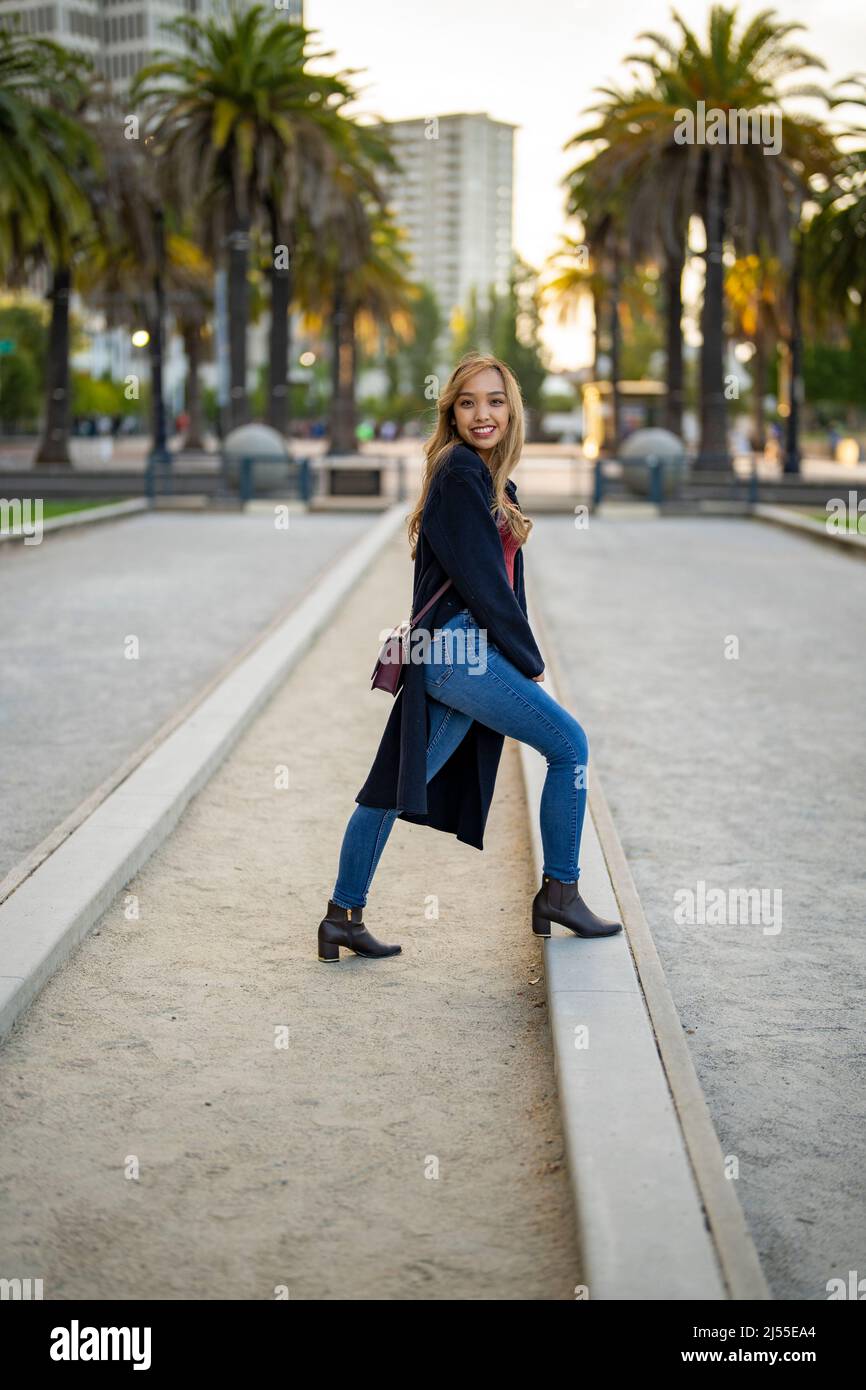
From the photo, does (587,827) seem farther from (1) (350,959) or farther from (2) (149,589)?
(2) (149,589)

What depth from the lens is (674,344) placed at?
124 ft

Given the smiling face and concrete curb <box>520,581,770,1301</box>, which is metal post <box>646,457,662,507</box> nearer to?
concrete curb <box>520,581,770,1301</box>

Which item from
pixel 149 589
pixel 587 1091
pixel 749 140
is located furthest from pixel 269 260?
pixel 587 1091

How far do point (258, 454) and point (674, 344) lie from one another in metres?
12.8

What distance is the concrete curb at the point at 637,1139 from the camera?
9.16 feet

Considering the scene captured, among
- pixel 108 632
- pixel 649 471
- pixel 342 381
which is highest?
pixel 342 381

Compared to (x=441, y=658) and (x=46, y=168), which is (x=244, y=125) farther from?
(x=441, y=658)

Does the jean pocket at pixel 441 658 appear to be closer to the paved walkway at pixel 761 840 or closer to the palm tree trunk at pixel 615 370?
the paved walkway at pixel 761 840

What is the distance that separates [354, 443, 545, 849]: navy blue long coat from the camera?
4191 mm

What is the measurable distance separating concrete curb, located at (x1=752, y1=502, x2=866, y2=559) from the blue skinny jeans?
15.4m

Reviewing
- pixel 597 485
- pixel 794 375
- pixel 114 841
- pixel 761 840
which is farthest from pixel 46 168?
pixel 761 840
